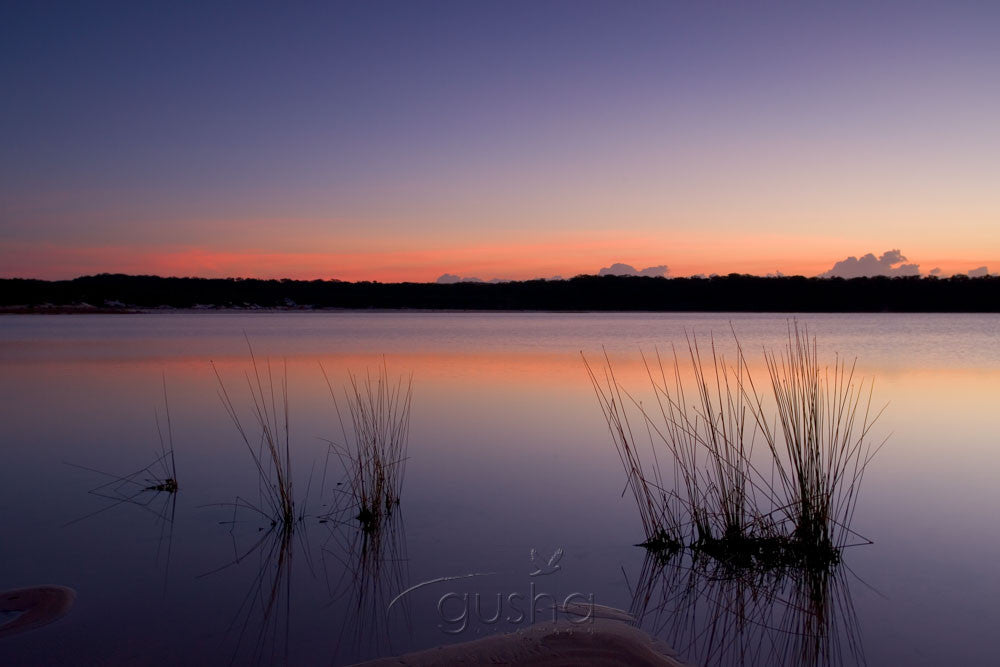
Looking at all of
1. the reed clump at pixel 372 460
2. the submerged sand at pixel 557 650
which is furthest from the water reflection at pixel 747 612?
the reed clump at pixel 372 460

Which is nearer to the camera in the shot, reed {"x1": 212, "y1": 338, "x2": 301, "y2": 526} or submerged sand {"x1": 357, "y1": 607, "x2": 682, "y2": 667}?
submerged sand {"x1": 357, "y1": 607, "x2": 682, "y2": 667}

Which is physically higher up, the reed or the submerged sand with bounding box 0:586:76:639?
the submerged sand with bounding box 0:586:76:639

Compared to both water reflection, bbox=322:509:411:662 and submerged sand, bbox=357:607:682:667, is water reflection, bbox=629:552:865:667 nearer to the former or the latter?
submerged sand, bbox=357:607:682:667

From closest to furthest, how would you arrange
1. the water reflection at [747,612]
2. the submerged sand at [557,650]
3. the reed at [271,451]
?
the submerged sand at [557,650] → the water reflection at [747,612] → the reed at [271,451]

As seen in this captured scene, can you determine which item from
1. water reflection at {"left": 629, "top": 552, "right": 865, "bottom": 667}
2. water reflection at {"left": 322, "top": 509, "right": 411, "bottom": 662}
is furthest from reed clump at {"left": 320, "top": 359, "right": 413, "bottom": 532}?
water reflection at {"left": 629, "top": 552, "right": 865, "bottom": 667}

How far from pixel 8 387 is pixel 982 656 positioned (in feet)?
45.5

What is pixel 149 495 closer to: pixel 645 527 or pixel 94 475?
pixel 94 475

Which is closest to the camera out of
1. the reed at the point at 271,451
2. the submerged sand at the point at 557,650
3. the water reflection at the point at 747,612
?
the submerged sand at the point at 557,650

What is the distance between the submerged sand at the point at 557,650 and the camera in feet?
8.99

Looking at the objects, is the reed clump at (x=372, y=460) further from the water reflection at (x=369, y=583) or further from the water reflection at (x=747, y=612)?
the water reflection at (x=747, y=612)

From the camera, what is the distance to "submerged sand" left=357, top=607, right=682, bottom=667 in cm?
274

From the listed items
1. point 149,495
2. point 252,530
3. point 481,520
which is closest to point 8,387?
point 149,495

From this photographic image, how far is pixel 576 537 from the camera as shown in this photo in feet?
14.6

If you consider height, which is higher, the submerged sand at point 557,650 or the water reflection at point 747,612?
the submerged sand at point 557,650
